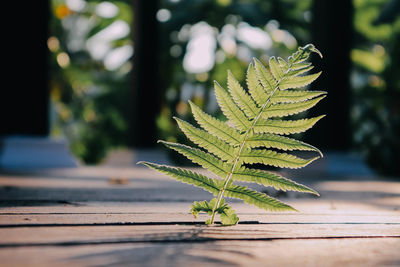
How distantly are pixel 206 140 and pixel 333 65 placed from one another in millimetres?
4182

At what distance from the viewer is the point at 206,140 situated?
0.95 metres

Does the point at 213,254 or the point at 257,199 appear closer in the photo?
the point at 213,254

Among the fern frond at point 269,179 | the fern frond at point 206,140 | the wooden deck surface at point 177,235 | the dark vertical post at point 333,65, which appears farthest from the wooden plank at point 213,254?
the dark vertical post at point 333,65

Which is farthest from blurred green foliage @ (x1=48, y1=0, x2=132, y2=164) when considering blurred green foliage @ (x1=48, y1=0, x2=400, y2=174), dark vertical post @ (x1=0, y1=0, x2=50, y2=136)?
dark vertical post @ (x1=0, y1=0, x2=50, y2=136)

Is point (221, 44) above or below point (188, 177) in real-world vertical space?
above

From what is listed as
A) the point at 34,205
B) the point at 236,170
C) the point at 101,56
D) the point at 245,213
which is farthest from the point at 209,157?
the point at 101,56

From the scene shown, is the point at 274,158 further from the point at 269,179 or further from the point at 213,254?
the point at 213,254

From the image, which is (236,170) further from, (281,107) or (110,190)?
(110,190)

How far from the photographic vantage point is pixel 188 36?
11477 mm

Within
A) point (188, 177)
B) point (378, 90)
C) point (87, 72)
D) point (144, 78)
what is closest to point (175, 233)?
point (188, 177)

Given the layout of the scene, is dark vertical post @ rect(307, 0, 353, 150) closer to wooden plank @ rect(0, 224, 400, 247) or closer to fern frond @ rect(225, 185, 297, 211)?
wooden plank @ rect(0, 224, 400, 247)

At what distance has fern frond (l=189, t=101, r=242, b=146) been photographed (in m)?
0.93

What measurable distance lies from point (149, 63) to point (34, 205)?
17.2ft

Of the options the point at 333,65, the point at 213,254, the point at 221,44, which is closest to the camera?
the point at 213,254
